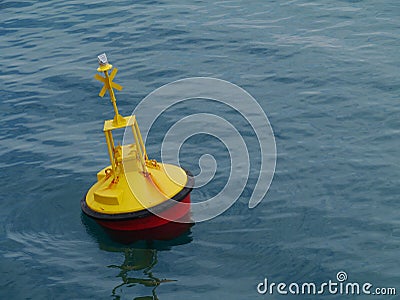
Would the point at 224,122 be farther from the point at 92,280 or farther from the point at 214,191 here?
the point at 92,280

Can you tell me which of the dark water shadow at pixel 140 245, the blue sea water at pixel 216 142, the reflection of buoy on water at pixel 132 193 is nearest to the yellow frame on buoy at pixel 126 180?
the reflection of buoy on water at pixel 132 193

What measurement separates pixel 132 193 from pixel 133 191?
0.04m

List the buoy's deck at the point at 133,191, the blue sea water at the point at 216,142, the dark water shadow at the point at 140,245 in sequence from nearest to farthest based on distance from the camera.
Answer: the blue sea water at the point at 216,142, the dark water shadow at the point at 140,245, the buoy's deck at the point at 133,191

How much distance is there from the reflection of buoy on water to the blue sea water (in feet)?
1.85

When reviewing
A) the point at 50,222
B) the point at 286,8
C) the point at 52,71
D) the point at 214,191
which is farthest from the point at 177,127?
the point at 286,8

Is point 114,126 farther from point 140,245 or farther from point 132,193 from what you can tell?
point 140,245

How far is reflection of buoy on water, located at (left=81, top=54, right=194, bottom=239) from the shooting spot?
Result: 13086 millimetres

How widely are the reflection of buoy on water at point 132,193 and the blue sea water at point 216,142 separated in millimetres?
563

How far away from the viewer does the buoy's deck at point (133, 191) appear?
13.1 m

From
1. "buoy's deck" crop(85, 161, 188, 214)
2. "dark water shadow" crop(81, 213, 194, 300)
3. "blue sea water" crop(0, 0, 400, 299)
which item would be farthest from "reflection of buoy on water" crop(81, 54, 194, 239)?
"blue sea water" crop(0, 0, 400, 299)

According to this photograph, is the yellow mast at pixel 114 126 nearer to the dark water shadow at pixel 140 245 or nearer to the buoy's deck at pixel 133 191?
the buoy's deck at pixel 133 191

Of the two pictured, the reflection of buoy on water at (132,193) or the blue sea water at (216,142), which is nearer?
the blue sea water at (216,142)

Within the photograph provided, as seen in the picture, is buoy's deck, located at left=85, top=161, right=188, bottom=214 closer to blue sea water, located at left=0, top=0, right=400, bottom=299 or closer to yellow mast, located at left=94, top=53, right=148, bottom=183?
yellow mast, located at left=94, top=53, right=148, bottom=183

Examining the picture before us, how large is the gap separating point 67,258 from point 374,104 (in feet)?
28.6
